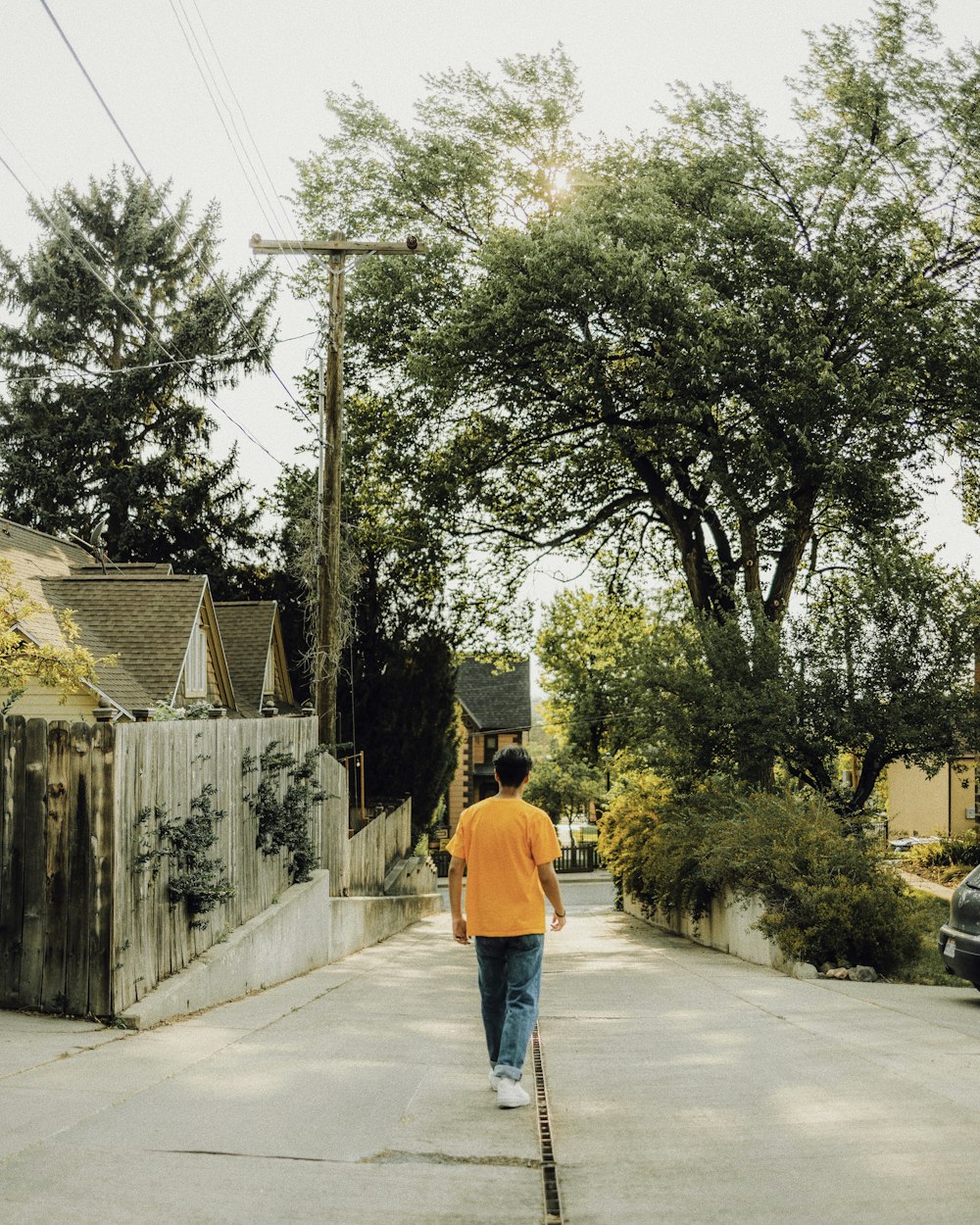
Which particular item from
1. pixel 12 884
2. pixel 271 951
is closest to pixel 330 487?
pixel 271 951

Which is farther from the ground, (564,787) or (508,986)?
(508,986)

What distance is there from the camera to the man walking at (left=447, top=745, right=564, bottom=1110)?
6074 millimetres

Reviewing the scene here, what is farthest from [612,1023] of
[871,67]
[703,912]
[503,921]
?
[871,67]

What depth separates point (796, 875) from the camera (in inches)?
537

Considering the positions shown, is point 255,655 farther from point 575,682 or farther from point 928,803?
point 575,682

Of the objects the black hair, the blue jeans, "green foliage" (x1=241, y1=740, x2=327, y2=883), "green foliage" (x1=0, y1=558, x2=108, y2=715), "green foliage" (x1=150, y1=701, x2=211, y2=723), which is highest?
"green foliage" (x1=0, y1=558, x2=108, y2=715)

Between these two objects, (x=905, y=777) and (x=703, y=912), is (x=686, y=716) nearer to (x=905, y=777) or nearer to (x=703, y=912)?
(x=703, y=912)

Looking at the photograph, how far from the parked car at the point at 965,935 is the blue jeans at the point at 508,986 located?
5.30m

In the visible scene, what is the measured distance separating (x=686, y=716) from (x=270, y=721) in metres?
8.15

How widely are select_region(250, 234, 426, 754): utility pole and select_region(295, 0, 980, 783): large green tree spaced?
274cm

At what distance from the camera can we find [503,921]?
6090mm

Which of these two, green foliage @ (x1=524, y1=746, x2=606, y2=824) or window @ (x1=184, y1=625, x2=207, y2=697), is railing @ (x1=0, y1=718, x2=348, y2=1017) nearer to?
window @ (x1=184, y1=625, x2=207, y2=697)

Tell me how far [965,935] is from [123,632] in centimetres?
1576

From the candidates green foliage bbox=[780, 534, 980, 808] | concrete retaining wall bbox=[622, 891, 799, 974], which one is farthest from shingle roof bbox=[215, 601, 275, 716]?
green foliage bbox=[780, 534, 980, 808]
